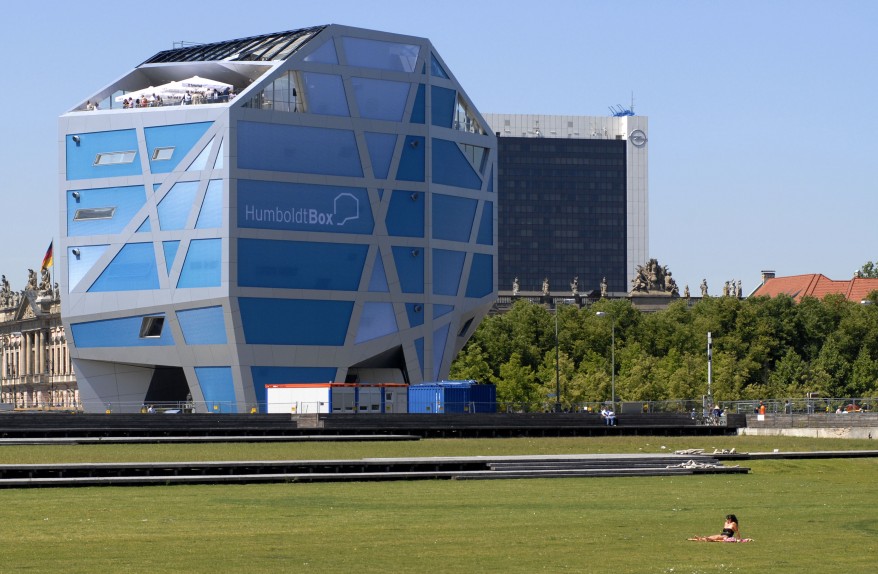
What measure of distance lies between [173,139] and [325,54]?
36.8 ft

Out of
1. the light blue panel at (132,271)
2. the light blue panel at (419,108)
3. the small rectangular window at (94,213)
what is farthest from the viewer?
the light blue panel at (419,108)

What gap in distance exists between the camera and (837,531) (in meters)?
34.5

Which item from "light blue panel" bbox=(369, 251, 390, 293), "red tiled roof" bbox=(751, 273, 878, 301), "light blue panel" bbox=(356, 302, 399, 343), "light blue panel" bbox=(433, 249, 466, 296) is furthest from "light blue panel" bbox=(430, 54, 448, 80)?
"red tiled roof" bbox=(751, 273, 878, 301)

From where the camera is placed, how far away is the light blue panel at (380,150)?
105 metres

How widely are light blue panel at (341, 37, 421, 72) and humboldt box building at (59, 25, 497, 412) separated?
0.11 m

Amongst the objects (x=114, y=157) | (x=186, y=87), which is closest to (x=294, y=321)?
(x=114, y=157)

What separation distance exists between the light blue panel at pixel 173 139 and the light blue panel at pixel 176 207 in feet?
4.65

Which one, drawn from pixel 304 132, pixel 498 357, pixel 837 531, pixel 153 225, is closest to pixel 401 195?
pixel 304 132

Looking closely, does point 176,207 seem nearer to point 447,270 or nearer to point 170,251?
point 170,251

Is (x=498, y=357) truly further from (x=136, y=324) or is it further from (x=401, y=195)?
(x=136, y=324)

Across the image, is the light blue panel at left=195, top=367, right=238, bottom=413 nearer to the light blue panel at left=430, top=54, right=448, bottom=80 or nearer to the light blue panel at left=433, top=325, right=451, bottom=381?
the light blue panel at left=433, top=325, right=451, bottom=381

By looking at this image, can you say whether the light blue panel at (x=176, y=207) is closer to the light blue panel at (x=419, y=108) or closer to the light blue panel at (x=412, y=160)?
the light blue panel at (x=412, y=160)

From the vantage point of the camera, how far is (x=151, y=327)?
103000 millimetres

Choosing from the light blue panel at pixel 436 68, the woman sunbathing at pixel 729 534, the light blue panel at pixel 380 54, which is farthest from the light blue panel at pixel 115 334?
the woman sunbathing at pixel 729 534
